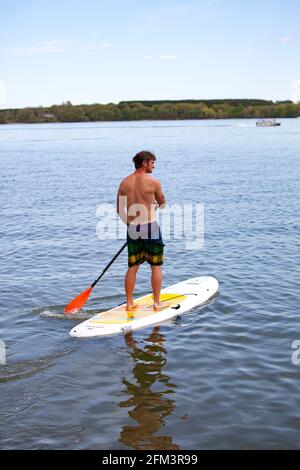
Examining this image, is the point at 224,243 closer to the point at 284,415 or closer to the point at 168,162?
the point at 284,415

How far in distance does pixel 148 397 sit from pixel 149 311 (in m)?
2.52

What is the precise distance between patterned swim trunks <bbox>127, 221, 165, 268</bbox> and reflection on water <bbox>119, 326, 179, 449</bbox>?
1.10 m

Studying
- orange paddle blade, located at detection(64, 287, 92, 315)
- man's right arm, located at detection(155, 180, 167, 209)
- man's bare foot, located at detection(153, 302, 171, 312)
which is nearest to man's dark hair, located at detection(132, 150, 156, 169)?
man's right arm, located at detection(155, 180, 167, 209)

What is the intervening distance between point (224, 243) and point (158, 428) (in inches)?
354

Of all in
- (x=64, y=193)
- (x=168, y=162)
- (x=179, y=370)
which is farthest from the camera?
(x=168, y=162)

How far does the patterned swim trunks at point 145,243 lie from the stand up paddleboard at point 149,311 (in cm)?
74

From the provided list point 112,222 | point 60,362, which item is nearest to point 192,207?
point 112,222

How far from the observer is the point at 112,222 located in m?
19.3

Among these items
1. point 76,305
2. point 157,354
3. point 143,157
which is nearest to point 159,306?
point 76,305

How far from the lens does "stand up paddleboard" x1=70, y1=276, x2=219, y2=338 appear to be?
8.16 metres

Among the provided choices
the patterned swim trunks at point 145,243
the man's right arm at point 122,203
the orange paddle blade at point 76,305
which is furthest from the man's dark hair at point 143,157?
the orange paddle blade at point 76,305

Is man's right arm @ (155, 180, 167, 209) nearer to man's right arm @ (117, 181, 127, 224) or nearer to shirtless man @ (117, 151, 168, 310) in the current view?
shirtless man @ (117, 151, 168, 310)

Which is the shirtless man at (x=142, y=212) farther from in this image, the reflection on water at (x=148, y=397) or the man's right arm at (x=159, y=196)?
the reflection on water at (x=148, y=397)

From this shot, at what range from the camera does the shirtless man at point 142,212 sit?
319 inches
